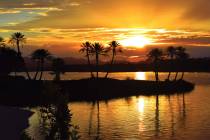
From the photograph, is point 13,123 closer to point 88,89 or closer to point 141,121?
point 141,121

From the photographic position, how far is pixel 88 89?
136125 mm

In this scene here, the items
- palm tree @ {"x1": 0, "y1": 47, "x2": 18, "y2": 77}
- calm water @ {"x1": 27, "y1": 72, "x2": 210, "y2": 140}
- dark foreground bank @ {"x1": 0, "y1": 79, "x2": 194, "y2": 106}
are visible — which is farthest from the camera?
palm tree @ {"x1": 0, "y1": 47, "x2": 18, "y2": 77}

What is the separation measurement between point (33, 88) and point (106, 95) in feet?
77.0

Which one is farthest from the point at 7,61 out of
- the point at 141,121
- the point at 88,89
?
the point at 141,121

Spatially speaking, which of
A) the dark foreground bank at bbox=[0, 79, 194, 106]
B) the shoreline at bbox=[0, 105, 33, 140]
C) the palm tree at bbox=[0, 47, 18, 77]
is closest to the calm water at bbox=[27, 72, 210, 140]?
the shoreline at bbox=[0, 105, 33, 140]

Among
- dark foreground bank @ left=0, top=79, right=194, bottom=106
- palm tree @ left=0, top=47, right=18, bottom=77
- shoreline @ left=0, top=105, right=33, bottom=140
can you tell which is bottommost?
dark foreground bank @ left=0, top=79, right=194, bottom=106

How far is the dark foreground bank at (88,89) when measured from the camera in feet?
385

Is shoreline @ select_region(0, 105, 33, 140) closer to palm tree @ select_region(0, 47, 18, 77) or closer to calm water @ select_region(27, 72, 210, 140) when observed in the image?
calm water @ select_region(27, 72, 210, 140)

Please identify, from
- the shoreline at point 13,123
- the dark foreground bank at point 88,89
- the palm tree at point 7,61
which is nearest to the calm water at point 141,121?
the shoreline at point 13,123

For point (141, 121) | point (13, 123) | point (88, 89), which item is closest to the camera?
point (13, 123)

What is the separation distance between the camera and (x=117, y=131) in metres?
63.9

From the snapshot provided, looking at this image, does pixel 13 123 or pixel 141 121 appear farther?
pixel 141 121

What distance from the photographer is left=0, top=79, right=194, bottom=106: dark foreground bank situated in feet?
385

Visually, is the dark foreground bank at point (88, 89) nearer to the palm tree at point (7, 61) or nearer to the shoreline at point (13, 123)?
the palm tree at point (7, 61)
